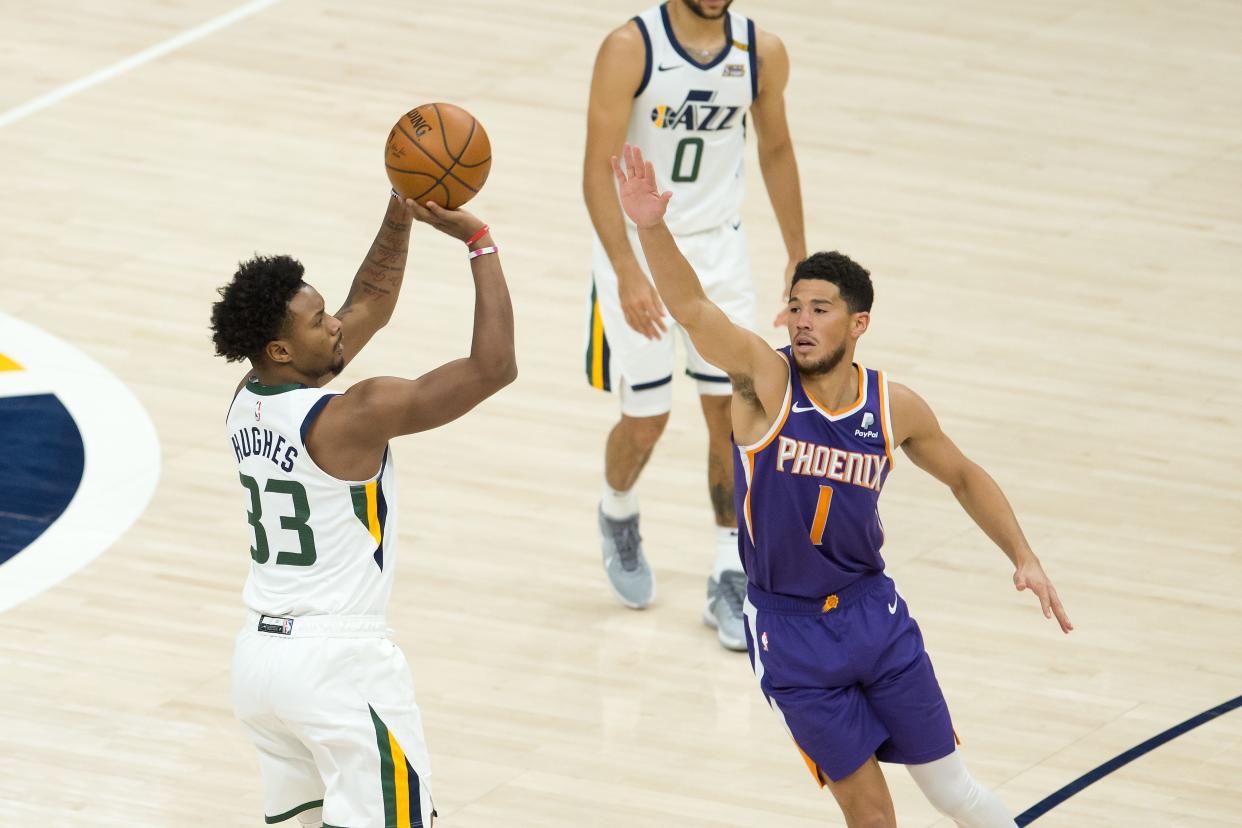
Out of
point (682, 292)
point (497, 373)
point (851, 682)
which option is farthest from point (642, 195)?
point (851, 682)

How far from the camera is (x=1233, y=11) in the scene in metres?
15.1

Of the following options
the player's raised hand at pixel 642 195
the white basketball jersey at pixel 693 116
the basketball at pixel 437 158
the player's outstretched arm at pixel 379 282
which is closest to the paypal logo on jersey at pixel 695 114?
the white basketball jersey at pixel 693 116

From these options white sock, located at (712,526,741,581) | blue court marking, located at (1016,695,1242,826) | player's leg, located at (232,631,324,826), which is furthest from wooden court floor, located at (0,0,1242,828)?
player's leg, located at (232,631,324,826)

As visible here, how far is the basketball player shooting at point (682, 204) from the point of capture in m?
7.30

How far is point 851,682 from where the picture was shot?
17.8 ft

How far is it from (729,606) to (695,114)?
5.81 feet

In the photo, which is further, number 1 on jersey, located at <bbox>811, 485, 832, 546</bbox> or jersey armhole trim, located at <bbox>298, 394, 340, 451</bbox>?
number 1 on jersey, located at <bbox>811, 485, 832, 546</bbox>

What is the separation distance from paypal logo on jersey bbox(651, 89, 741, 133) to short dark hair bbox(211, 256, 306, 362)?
102 inches

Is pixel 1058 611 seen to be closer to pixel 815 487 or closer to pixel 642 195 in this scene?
pixel 815 487

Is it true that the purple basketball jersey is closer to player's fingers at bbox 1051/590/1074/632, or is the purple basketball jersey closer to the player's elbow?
player's fingers at bbox 1051/590/1074/632

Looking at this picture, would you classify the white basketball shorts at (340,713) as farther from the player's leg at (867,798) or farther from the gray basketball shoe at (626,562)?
the gray basketball shoe at (626,562)

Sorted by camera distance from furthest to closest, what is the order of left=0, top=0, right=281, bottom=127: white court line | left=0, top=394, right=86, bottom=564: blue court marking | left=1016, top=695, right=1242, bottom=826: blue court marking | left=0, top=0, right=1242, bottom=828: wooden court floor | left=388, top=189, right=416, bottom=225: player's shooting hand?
left=0, top=0, right=281, bottom=127: white court line < left=0, top=394, right=86, bottom=564: blue court marking < left=0, top=0, right=1242, bottom=828: wooden court floor < left=1016, top=695, right=1242, bottom=826: blue court marking < left=388, top=189, right=416, bottom=225: player's shooting hand

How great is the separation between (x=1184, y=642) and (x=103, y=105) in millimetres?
7719

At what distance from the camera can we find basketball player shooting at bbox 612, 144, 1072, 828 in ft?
17.6
